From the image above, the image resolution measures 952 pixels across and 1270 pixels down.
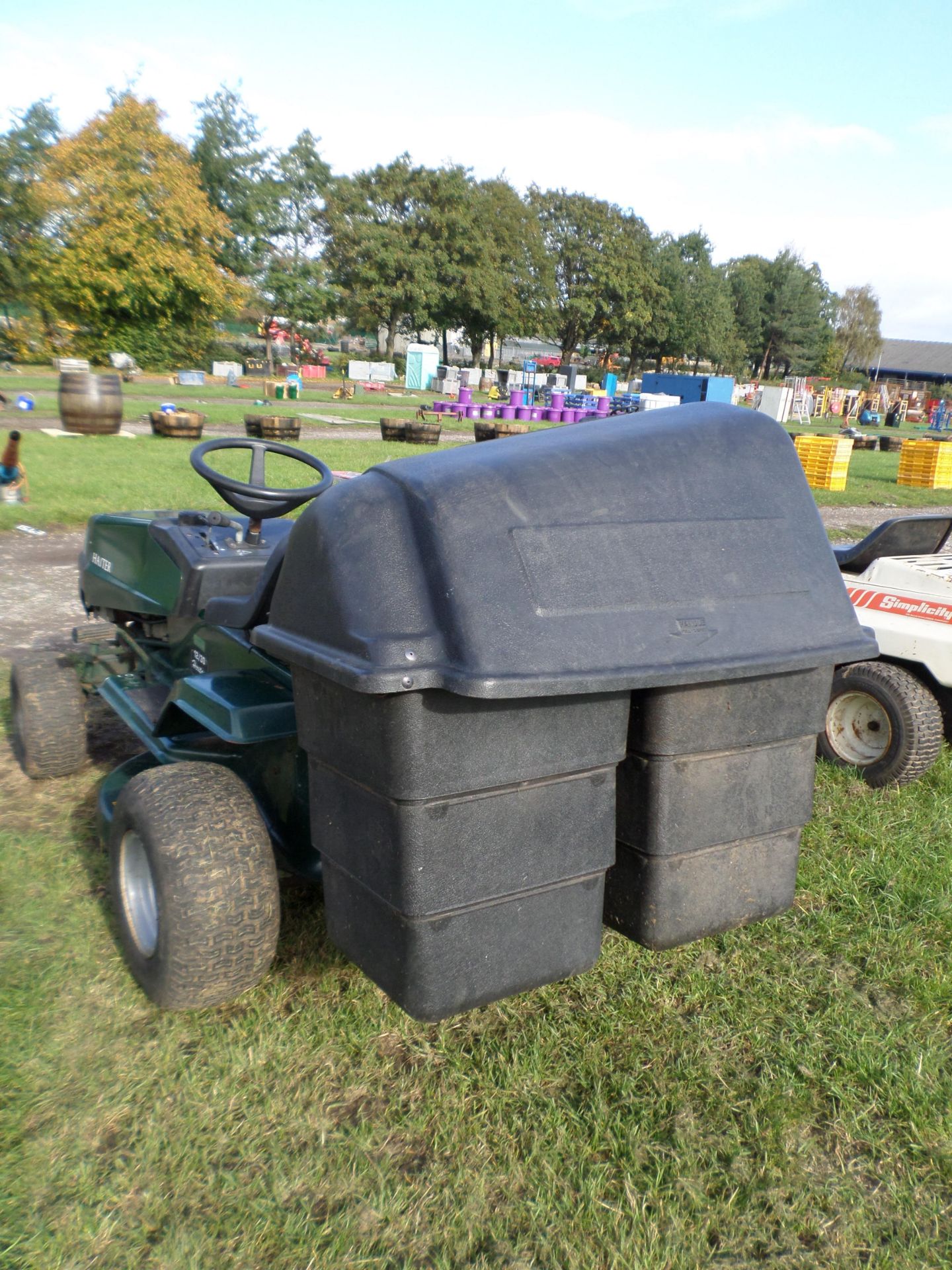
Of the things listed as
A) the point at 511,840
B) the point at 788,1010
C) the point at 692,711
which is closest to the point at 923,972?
the point at 788,1010

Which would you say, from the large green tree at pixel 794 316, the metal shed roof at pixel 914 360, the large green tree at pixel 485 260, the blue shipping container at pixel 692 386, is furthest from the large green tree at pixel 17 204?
the metal shed roof at pixel 914 360

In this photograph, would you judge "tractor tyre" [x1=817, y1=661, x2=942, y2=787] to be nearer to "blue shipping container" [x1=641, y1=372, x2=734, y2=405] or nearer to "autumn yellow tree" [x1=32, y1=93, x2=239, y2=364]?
"blue shipping container" [x1=641, y1=372, x2=734, y2=405]

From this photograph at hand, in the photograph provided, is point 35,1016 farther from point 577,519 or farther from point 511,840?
point 577,519

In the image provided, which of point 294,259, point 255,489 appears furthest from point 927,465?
point 294,259

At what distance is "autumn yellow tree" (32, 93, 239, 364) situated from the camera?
31.8 m

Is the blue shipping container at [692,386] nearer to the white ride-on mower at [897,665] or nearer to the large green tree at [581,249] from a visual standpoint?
the large green tree at [581,249]

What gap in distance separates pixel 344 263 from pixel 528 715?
55339 millimetres

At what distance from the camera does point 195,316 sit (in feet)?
115

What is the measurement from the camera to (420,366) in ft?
121

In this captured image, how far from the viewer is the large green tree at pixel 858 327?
270ft

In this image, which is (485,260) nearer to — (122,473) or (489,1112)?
(122,473)

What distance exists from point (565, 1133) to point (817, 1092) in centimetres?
62

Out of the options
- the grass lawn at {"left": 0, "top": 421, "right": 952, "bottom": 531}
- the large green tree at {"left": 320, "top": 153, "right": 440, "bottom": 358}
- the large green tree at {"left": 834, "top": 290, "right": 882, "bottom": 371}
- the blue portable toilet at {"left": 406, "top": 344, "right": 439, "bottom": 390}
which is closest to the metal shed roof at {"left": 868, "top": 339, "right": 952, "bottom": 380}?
the large green tree at {"left": 834, "top": 290, "right": 882, "bottom": 371}

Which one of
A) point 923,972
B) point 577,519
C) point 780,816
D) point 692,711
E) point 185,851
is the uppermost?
point 577,519
